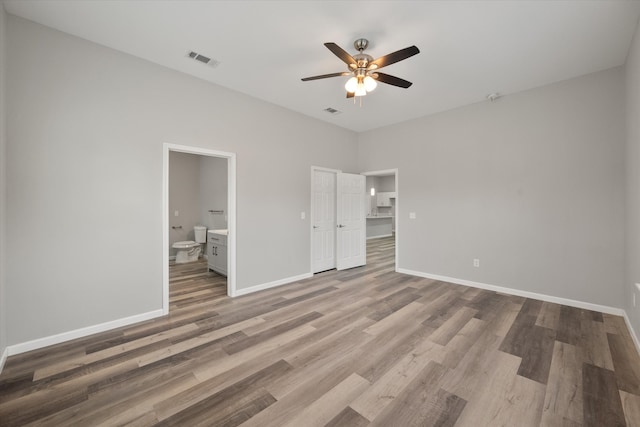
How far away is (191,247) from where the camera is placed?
6301 mm

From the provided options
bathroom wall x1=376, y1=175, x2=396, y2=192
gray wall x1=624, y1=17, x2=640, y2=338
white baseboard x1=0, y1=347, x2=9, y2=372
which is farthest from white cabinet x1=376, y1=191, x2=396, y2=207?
white baseboard x1=0, y1=347, x2=9, y2=372

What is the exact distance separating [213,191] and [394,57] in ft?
18.5

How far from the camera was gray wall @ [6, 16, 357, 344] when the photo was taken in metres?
2.46

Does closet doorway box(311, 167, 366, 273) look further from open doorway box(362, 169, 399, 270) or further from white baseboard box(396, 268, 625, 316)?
open doorway box(362, 169, 399, 270)

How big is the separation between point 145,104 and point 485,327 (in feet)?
15.8

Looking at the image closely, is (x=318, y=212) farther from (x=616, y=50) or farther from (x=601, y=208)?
(x=616, y=50)

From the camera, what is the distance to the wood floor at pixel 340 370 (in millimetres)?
1706

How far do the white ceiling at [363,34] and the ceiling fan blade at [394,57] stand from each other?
0.34m

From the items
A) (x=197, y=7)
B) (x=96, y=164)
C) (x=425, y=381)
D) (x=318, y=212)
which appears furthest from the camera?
(x=318, y=212)

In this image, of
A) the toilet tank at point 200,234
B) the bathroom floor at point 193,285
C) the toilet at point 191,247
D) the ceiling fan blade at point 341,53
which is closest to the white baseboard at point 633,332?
the ceiling fan blade at point 341,53

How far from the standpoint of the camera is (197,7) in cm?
233

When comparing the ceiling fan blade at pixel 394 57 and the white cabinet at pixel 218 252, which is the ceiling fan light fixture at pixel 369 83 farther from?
the white cabinet at pixel 218 252

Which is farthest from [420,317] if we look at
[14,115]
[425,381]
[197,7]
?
[14,115]

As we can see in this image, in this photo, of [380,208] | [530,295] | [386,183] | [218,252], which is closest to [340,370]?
[530,295]
